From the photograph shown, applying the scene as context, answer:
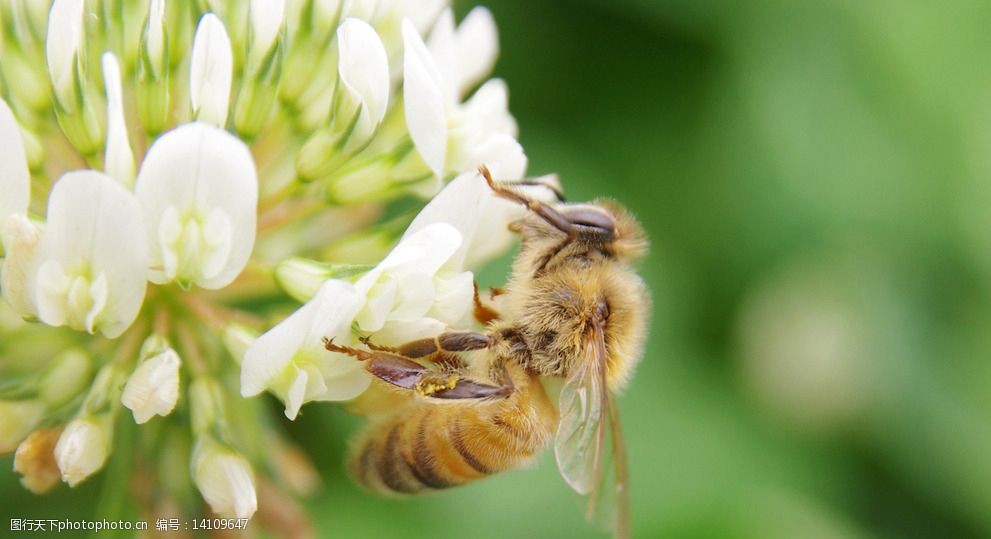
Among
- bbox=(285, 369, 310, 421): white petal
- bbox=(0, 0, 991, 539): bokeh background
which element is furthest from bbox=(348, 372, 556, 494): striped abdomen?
bbox=(0, 0, 991, 539): bokeh background

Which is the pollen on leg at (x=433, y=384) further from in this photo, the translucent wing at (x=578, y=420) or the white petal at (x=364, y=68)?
the white petal at (x=364, y=68)

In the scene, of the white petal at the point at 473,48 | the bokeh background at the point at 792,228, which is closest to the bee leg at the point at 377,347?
the white petal at the point at 473,48

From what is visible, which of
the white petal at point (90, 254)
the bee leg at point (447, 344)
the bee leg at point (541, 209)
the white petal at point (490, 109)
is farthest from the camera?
the white petal at point (490, 109)

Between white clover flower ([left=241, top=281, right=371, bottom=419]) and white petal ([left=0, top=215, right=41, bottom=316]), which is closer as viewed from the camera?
white petal ([left=0, top=215, right=41, bottom=316])

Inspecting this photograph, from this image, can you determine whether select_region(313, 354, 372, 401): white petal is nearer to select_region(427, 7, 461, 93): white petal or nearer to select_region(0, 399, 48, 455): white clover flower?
select_region(0, 399, 48, 455): white clover flower

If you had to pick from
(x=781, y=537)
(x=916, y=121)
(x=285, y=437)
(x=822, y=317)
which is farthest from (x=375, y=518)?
(x=916, y=121)

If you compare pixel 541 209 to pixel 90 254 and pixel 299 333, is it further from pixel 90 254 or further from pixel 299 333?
pixel 90 254
